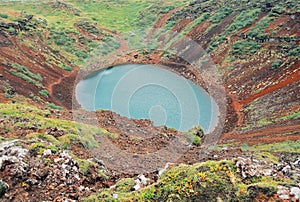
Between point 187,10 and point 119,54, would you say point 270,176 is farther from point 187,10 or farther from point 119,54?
point 187,10

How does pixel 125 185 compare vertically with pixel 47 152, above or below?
below

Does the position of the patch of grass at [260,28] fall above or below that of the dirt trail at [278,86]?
above

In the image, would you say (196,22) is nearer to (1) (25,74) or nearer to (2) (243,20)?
(2) (243,20)

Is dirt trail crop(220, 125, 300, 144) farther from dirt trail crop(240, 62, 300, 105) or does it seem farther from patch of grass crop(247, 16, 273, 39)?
patch of grass crop(247, 16, 273, 39)

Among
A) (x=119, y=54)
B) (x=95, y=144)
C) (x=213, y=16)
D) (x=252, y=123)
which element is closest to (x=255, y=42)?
(x=213, y=16)

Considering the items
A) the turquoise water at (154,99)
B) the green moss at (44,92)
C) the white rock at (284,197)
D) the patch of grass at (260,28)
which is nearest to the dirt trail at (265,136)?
the turquoise water at (154,99)

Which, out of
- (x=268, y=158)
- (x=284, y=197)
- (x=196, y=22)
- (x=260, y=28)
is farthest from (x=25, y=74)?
(x=196, y=22)

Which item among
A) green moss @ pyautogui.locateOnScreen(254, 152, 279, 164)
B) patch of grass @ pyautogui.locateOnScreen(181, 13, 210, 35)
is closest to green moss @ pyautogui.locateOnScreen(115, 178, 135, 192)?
green moss @ pyautogui.locateOnScreen(254, 152, 279, 164)

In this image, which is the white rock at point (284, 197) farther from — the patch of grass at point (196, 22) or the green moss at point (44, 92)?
the patch of grass at point (196, 22)

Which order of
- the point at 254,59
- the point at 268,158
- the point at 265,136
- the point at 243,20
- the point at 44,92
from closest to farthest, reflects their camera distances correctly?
1. the point at 268,158
2. the point at 265,136
3. the point at 44,92
4. the point at 254,59
5. the point at 243,20
